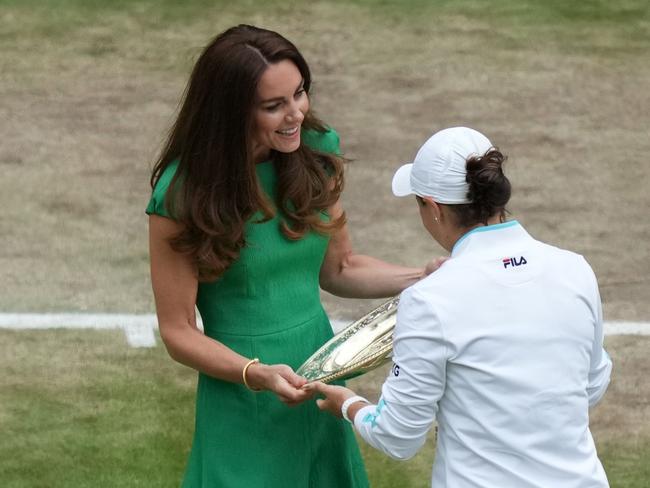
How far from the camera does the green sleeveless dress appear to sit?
4.17 meters

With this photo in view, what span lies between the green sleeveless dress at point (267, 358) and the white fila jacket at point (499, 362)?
76 cm

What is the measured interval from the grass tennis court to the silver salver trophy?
187cm

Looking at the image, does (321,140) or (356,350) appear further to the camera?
(321,140)

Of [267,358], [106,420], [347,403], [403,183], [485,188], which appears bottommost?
[106,420]

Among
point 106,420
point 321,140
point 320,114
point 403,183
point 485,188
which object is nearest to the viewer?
point 485,188

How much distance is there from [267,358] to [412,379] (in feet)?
2.86

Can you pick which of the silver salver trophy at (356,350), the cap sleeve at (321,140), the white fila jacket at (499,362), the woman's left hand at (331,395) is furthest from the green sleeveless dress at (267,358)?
the white fila jacket at (499,362)

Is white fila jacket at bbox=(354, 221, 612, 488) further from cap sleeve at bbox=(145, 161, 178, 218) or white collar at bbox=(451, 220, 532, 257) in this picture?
cap sleeve at bbox=(145, 161, 178, 218)

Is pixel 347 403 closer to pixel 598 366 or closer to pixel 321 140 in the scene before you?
pixel 598 366

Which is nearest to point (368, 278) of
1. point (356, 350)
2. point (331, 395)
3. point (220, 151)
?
point (356, 350)

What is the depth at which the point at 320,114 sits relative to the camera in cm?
998

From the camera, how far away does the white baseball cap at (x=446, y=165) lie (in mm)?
3518

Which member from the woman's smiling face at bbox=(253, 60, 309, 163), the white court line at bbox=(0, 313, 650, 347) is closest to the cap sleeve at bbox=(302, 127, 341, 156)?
the woman's smiling face at bbox=(253, 60, 309, 163)

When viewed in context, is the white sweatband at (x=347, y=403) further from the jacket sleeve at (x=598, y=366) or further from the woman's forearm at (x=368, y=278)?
the woman's forearm at (x=368, y=278)
